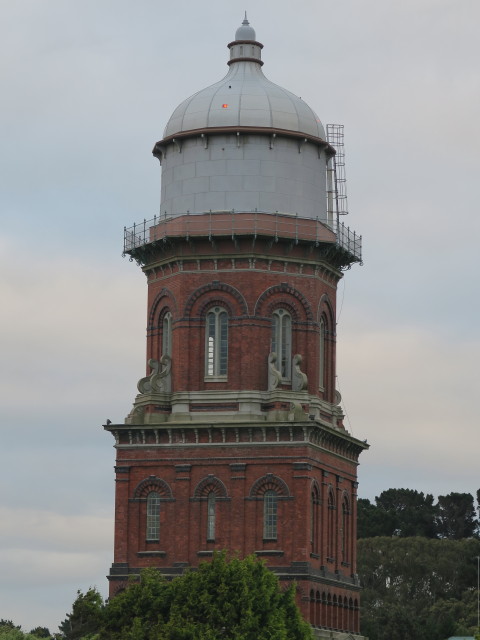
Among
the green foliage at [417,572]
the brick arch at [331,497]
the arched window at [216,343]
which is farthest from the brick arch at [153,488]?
the green foliage at [417,572]

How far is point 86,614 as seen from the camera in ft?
265

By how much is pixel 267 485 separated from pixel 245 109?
17.7 meters

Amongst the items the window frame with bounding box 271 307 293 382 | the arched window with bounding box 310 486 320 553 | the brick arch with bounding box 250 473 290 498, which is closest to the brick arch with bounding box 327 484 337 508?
the arched window with bounding box 310 486 320 553

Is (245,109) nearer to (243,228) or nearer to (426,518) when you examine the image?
(243,228)

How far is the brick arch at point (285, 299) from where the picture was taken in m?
89.8

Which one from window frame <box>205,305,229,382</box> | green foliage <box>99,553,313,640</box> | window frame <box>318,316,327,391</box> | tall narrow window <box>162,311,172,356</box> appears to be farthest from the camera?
window frame <box>318,316,327,391</box>

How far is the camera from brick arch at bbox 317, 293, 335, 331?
9194cm

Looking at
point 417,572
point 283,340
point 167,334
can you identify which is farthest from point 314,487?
point 417,572

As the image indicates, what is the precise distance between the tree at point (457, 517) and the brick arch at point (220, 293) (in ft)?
246

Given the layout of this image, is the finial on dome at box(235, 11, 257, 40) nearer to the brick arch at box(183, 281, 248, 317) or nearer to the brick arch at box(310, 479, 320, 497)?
the brick arch at box(183, 281, 248, 317)

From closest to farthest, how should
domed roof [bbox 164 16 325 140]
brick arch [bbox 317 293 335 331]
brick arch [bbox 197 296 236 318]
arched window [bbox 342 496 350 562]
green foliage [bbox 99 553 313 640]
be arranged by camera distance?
green foliage [bbox 99 553 313 640] < brick arch [bbox 197 296 236 318] < domed roof [bbox 164 16 325 140] < brick arch [bbox 317 293 335 331] < arched window [bbox 342 496 350 562]

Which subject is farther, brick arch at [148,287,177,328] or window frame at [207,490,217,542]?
brick arch at [148,287,177,328]

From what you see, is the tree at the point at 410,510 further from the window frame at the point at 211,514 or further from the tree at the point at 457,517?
the window frame at the point at 211,514

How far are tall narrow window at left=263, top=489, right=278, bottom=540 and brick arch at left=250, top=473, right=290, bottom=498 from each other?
19cm
